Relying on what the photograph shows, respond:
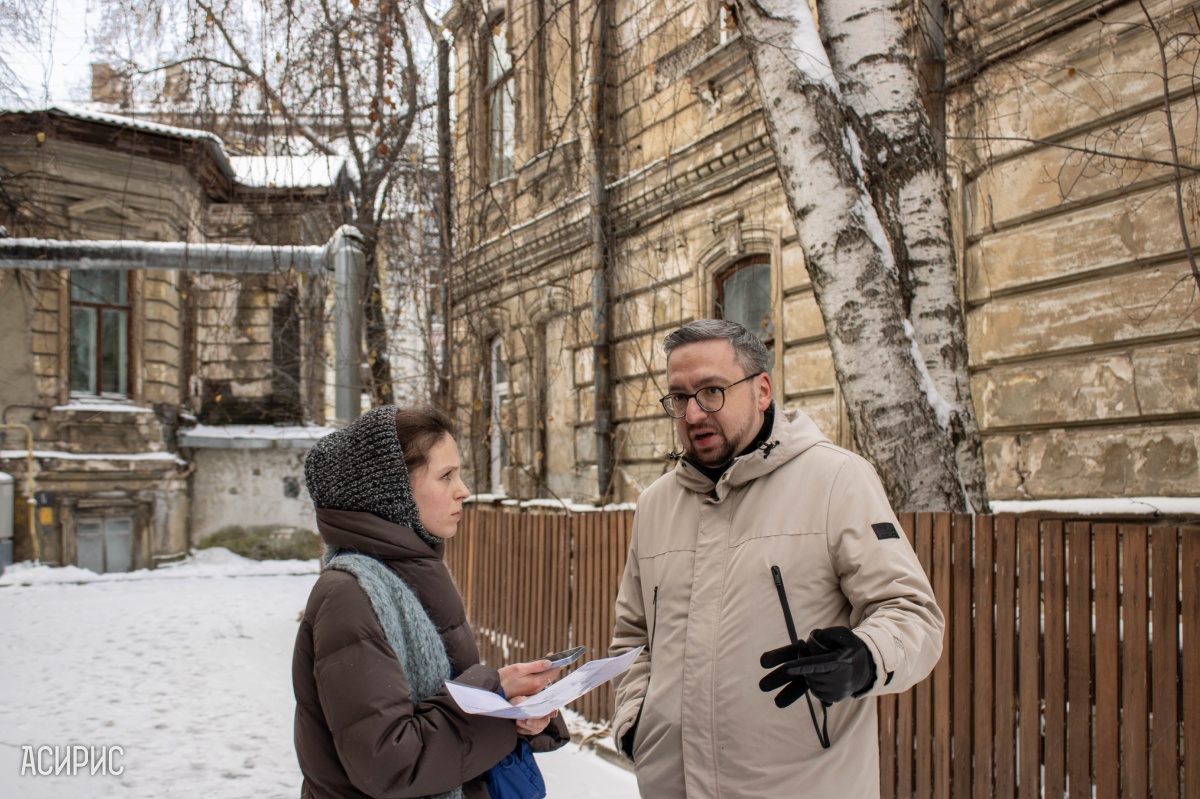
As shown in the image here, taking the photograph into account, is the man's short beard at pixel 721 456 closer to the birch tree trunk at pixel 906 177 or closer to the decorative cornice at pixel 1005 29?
the birch tree trunk at pixel 906 177

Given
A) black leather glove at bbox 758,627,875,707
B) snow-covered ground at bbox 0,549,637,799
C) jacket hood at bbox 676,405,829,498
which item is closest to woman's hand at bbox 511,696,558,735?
black leather glove at bbox 758,627,875,707

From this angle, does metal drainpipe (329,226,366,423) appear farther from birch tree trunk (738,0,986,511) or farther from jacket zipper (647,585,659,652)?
jacket zipper (647,585,659,652)

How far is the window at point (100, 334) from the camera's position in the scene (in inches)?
687

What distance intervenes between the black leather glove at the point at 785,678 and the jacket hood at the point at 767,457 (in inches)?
19.3

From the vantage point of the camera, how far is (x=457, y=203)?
34.3 feet

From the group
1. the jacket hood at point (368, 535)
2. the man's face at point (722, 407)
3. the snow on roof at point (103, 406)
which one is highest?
the snow on roof at point (103, 406)

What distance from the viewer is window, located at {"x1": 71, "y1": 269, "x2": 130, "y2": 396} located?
17.5m

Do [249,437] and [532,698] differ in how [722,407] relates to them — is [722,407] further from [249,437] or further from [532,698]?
[249,437]

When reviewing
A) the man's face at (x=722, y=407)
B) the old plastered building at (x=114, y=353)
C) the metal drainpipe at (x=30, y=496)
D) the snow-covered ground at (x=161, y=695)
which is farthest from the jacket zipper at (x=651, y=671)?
the metal drainpipe at (x=30, y=496)

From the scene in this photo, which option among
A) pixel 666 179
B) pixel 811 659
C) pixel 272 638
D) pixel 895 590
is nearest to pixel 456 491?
pixel 811 659

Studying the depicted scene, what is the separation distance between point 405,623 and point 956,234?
6612 mm

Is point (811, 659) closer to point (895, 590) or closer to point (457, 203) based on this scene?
point (895, 590)

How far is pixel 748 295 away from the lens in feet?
32.6

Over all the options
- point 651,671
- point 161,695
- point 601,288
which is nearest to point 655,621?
point 651,671
